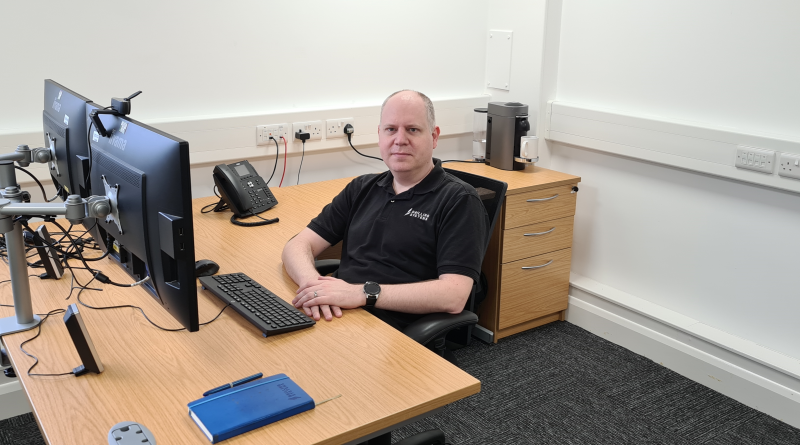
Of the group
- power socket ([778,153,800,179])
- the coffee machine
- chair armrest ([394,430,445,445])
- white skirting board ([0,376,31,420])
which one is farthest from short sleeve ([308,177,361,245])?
power socket ([778,153,800,179])

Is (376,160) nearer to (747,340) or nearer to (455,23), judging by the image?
(455,23)

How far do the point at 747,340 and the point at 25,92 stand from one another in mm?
3058

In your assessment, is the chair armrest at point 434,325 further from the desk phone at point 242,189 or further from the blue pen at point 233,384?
the desk phone at point 242,189

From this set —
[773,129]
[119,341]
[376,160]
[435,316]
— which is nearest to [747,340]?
[773,129]

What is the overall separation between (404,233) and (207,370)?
828 millimetres

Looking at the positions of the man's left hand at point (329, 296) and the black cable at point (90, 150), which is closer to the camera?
the black cable at point (90, 150)

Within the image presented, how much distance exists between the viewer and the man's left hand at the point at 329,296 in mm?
1706

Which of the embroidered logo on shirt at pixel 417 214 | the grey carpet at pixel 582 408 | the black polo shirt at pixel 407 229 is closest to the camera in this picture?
the black polo shirt at pixel 407 229

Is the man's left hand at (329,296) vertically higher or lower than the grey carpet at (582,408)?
higher

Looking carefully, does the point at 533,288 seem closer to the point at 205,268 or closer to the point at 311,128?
the point at 311,128

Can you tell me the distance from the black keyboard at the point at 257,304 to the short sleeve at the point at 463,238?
477 millimetres

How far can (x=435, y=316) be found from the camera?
1.80m

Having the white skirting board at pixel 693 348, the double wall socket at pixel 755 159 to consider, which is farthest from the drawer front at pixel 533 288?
the double wall socket at pixel 755 159

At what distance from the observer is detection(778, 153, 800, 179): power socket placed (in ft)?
7.89
